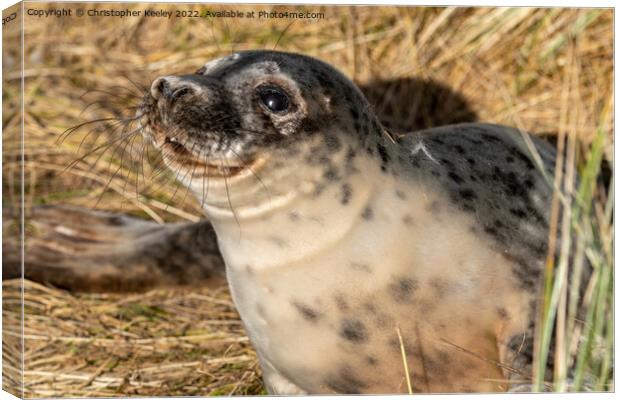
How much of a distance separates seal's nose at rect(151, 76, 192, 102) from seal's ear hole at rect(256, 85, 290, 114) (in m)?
0.25

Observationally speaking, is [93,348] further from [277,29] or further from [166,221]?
[277,29]

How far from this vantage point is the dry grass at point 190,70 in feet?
16.5

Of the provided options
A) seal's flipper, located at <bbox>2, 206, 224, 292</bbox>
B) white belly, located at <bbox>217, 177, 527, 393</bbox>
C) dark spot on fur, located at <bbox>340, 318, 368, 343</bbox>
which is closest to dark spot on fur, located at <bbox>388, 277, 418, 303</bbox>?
white belly, located at <bbox>217, 177, 527, 393</bbox>

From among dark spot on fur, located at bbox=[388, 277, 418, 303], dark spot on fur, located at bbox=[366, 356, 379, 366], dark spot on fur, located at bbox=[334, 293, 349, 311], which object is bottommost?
dark spot on fur, located at bbox=[366, 356, 379, 366]

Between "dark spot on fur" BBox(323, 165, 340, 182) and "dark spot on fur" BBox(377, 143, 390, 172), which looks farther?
"dark spot on fur" BBox(377, 143, 390, 172)

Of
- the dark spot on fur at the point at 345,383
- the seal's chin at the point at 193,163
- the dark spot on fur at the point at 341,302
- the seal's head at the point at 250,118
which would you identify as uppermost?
the seal's head at the point at 250,118

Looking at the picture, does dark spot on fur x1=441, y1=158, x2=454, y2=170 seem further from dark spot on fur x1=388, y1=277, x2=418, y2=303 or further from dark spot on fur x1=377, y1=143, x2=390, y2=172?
dark spot on fur x1=388, y1=277, x2=418, y2=303

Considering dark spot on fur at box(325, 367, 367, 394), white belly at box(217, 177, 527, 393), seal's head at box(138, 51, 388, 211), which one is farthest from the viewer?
dark spot on fur at box(325, 367, 367, 394)

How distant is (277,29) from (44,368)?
95.2 inches

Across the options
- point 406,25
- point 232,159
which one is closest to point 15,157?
point 232,159

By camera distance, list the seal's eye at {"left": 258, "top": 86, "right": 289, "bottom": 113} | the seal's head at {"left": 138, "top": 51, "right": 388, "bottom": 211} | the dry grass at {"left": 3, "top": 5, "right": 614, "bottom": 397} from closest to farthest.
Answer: the seal's head at {"left": 138, "top": 51, "right": 388, "bottom": 211} < the seal's eye at {"left": 258, "top": 86, "right": 289, "bottom": 113} < the dry grass at {"left": 3, "top": 5, "right": 614, "bottom": 397}

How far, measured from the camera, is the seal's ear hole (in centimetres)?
375

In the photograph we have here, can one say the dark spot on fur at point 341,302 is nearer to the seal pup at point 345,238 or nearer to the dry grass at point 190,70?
the seal pup at point 345,238

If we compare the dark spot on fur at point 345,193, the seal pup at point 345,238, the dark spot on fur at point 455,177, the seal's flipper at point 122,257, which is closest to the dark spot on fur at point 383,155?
the seal pup at point 345,238
